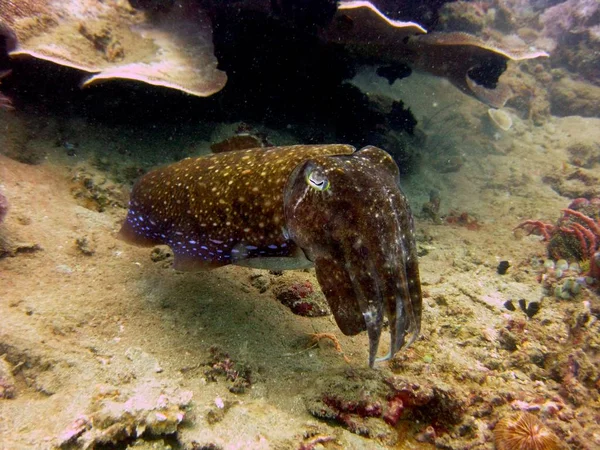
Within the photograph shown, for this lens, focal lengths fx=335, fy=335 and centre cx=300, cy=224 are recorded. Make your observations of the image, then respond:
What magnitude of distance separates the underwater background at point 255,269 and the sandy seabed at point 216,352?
19 millimetres

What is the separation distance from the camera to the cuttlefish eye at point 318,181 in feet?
8.86

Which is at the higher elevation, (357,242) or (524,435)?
(357,242)

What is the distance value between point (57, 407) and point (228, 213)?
1910 millimetres

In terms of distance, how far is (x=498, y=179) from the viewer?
30.7 ft

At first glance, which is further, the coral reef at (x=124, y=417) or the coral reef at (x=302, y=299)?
the coral reef at (x=302, y=299)

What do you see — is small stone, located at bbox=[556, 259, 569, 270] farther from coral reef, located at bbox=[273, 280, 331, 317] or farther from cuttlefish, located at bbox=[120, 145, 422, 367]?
coral reef, located at bbox=[273, 280, 331, 317]

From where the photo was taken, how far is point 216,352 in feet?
10.6

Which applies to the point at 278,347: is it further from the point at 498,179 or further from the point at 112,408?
the point at 498,179

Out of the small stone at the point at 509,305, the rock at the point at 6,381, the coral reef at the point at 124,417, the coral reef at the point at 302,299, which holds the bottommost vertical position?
the coral reef at the point at 302,299

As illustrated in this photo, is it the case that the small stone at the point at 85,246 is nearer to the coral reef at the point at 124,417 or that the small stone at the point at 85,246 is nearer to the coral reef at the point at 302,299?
the coral reef at the point at 124,417

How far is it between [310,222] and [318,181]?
0.34 metres

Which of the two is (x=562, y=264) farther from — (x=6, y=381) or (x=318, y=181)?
(x=6, y=381)

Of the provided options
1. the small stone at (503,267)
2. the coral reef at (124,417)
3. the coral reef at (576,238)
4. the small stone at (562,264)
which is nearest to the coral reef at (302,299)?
the coral reef at (124,417)

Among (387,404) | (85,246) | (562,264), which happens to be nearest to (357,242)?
(387,404)
